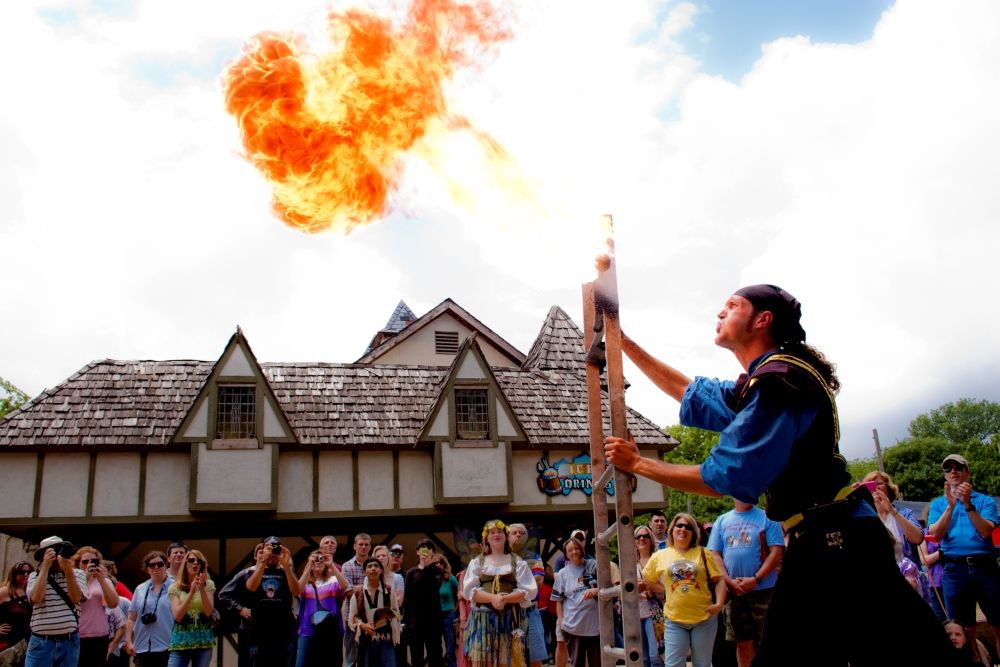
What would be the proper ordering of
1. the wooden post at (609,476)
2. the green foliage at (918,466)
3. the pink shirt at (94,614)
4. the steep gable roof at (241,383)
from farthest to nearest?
the green foliage at (918,466) → the steep gable roof at (241,383) → the pink shirt at (94,614) → the wooden post at (609,476)

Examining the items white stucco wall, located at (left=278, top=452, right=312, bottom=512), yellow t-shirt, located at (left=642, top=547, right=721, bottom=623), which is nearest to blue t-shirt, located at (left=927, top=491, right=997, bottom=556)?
yellow t-shirt, located at (left=642, top=547, right=721, bottom=623)

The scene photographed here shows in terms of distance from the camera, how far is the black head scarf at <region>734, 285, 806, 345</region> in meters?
3.96

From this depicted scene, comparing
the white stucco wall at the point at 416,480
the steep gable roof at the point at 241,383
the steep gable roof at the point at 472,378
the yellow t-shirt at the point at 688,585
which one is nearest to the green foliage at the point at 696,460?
the steep gable roof at the point at 472,378

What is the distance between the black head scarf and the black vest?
0.41m

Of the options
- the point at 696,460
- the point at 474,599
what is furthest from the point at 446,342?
the point at 696,460

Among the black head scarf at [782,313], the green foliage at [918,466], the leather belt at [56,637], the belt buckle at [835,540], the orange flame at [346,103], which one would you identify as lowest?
the leather belt at [56,637]

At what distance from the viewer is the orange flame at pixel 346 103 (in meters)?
5.68

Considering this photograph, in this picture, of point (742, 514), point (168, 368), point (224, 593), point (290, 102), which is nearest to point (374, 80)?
point (290, 102)

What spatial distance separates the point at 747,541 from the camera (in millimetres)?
7785

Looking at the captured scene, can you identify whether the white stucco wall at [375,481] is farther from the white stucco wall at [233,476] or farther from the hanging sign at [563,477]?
the hanging sign at [563,477]

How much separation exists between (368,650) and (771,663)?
282 inches

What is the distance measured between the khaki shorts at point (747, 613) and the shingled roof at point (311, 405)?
11310 mm

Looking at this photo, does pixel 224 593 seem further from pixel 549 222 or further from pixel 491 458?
pixel 491 458

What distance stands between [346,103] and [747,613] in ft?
17.7
